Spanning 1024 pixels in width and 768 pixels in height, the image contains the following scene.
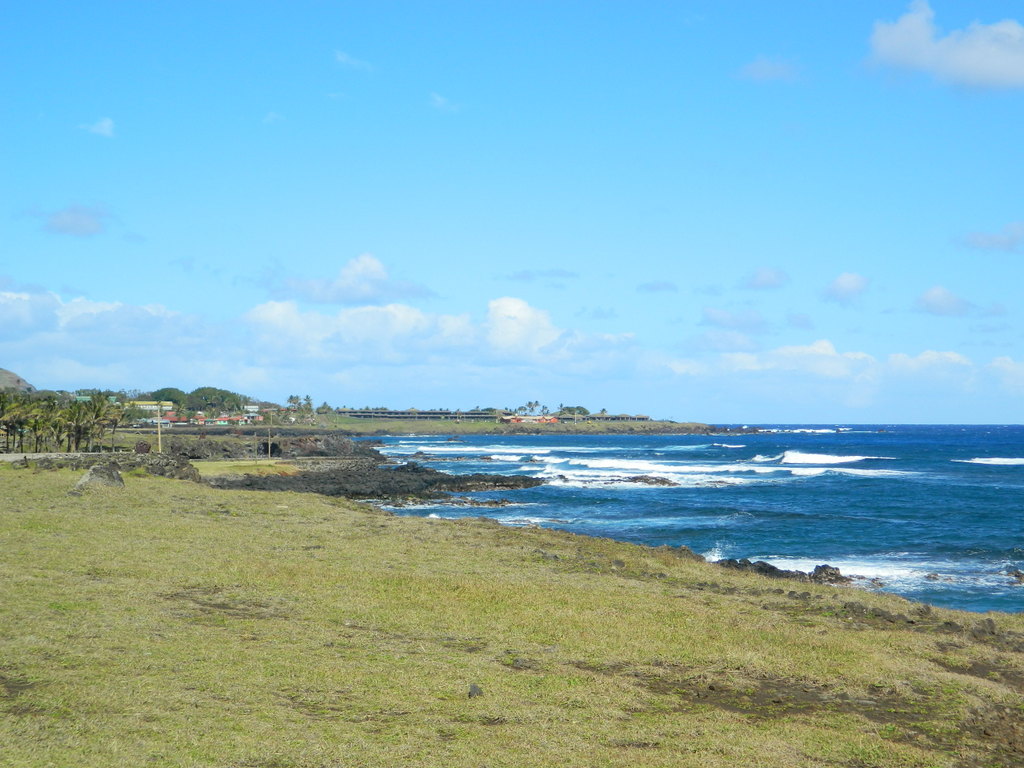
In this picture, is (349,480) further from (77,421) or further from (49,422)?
(49,422)

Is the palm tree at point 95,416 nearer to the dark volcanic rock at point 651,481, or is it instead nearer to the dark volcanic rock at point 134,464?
the dark volcanic rock at point 134,464

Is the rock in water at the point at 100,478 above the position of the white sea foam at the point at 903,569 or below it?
above

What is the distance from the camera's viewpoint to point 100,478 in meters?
29.9

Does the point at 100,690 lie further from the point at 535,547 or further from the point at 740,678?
the point at 535,547

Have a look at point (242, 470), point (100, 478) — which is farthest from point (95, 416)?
point (100, 478)

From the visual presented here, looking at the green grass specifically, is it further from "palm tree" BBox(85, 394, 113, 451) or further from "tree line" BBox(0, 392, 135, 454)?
"tree line" BBox(0, 392, 135, 454)

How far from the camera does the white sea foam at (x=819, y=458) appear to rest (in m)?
95.8

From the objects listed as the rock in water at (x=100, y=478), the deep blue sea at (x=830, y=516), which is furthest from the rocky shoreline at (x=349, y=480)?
the deep blue sea at (x=830, y=516)

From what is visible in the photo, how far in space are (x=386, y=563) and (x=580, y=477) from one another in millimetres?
53962

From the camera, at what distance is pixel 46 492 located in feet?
92.5

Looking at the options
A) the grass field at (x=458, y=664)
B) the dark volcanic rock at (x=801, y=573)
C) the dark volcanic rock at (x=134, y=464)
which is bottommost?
the dark volcanic rock at (x=801, y=573)

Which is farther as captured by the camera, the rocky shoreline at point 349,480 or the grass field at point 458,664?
the rocky shoreline at point 349,480

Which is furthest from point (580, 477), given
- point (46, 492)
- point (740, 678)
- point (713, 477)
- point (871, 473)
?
point (740, 678)

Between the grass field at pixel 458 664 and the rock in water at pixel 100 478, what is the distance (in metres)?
7.92
